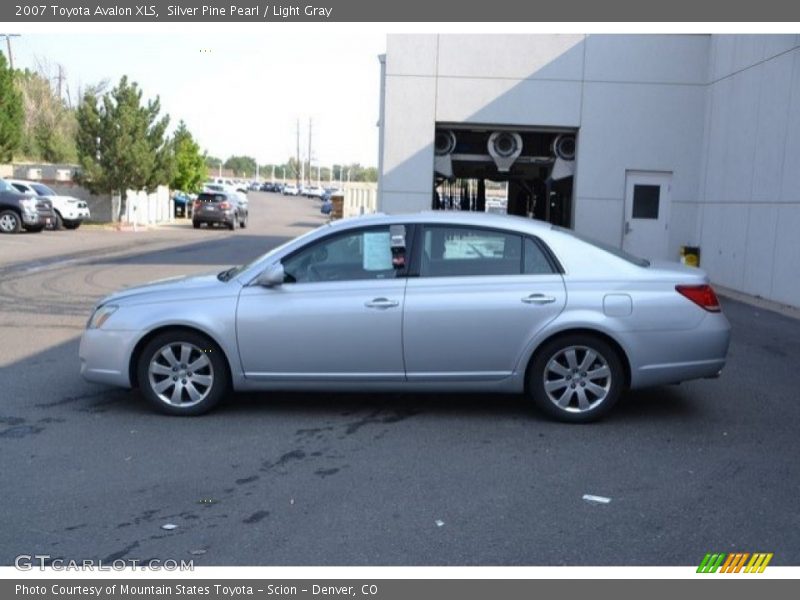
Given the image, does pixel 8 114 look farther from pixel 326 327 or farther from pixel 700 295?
pixel 700 295

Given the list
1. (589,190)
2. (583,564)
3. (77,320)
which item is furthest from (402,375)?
(589,190)

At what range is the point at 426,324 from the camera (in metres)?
6.64

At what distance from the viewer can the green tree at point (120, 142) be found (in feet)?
113

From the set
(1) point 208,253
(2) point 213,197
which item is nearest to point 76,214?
(2) point 213,197

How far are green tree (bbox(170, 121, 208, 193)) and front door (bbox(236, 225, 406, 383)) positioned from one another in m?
37.1

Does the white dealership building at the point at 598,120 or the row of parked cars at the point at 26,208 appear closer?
the white dealership building at the point at 598,120

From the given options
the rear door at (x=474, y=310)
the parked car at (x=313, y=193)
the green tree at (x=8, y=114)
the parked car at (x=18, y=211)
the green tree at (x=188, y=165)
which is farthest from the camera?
the parked car at (x=313, y=193)

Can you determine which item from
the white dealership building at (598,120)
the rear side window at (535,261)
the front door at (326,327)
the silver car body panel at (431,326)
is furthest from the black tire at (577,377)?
the white dealership building at (598,120)

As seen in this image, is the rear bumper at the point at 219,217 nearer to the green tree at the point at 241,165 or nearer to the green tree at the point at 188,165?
the green tree at the point at 188,165

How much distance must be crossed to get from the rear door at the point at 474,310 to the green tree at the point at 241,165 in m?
170

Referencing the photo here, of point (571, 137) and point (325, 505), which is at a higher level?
point (571, 137)

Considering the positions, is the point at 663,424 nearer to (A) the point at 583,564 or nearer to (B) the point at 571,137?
(A) the point at 583,564

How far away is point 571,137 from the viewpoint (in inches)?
685

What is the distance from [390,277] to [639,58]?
1166 cm
